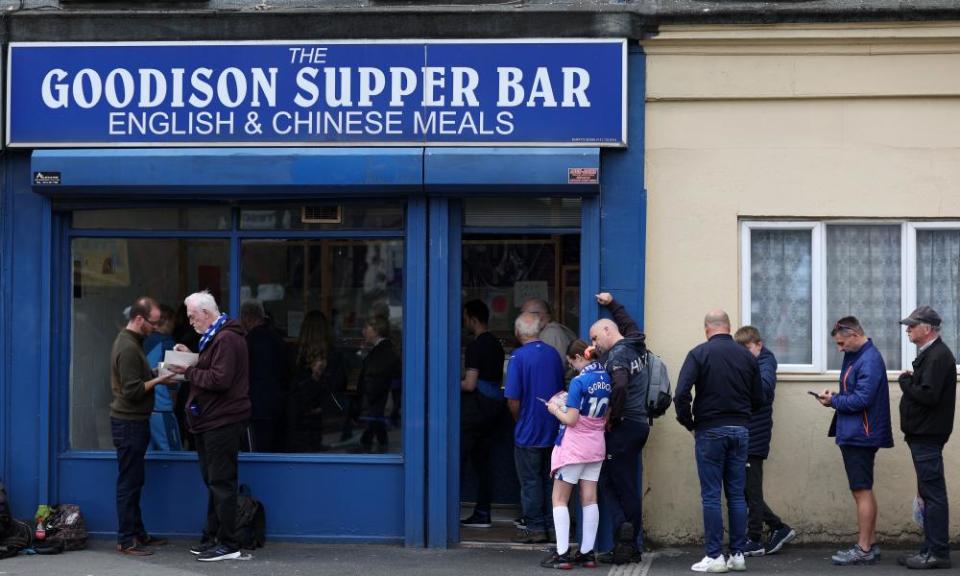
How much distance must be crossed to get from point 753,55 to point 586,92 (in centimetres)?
131

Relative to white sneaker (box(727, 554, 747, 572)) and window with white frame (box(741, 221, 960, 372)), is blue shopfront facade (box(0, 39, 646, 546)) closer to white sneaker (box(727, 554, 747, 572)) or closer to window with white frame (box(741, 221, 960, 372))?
window with white frame (box(741, 221, 960, 372))

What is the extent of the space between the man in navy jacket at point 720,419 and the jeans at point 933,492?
1.17 meters

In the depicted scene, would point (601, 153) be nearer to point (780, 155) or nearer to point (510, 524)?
point (780, 155)

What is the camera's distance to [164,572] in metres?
9.33

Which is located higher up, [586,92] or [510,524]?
[586,92]

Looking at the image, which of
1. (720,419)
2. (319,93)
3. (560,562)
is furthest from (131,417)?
(720,419)

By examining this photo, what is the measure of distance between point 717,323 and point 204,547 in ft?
13.5

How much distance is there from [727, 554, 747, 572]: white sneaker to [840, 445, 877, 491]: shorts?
95cm

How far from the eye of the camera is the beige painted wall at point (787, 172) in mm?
9984

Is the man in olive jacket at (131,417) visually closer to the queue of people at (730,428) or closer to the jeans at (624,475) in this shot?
the queue of people at (730,428)

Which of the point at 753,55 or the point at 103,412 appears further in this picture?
the point at 103,412

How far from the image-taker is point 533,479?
10133mm

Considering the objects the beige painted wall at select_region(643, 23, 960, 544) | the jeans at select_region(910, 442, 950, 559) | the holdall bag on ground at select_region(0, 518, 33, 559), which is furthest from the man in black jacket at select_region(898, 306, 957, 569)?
the holdall bag on ground at select_region(0, 518, 33, 559)

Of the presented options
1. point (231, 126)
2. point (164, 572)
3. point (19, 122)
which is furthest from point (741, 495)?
point (19, 122)
